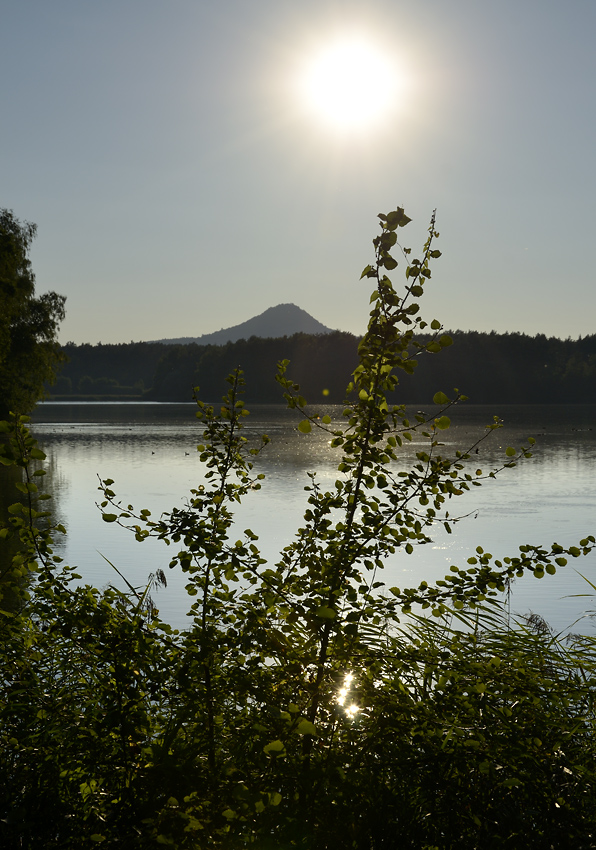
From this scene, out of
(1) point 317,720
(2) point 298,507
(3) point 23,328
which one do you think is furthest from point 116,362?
(1) point 317,720

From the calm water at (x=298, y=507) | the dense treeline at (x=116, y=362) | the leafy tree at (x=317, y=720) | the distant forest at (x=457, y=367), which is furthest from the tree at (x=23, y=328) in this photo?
the dense treeline at (x=116, y=362)

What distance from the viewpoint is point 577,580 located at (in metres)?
11.9

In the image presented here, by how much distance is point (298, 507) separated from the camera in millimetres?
18609

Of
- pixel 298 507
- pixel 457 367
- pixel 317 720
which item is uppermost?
pixel 457 367

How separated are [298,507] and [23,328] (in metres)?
20.8

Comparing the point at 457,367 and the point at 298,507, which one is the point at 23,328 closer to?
the point at 298,507

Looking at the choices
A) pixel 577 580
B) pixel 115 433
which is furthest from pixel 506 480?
pixel 115 433

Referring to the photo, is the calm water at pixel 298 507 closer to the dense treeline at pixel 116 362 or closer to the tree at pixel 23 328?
the tree at pixel 23 328

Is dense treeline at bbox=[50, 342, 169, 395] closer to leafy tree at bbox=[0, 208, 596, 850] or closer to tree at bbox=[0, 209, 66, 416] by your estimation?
tree at bbox=[0, 209, 66, 416]

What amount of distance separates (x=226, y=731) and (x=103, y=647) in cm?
75

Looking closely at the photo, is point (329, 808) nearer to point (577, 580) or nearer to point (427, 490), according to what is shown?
point (427, 490)

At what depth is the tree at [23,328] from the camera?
31.3 metres

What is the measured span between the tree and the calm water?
11.1 feet

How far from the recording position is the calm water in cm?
1131
